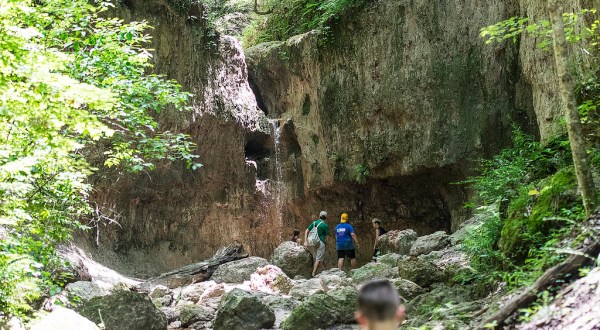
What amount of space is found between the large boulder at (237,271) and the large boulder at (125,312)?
16.9 ft

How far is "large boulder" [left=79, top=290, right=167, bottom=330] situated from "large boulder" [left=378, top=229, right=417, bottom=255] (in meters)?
7.27

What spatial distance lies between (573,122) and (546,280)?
6.13ft

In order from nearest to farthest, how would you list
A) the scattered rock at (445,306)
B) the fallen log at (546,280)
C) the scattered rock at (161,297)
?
the fallen log at (546,280)
the scattered rock at (445,306)
the scattered rock at (161,297)

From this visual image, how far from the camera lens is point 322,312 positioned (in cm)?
892

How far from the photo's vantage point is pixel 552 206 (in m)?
6.84

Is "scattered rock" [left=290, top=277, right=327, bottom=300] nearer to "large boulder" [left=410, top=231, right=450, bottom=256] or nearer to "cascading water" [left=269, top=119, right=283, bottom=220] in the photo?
"large boulder" [left=410, top=231, right=450, bottom=256]

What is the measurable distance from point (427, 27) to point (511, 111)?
377cm

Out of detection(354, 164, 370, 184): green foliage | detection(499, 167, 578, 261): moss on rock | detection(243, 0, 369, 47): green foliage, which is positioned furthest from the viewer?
detection(243, 0, 369, 47): green foliage

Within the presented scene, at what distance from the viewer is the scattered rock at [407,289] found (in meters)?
9.23

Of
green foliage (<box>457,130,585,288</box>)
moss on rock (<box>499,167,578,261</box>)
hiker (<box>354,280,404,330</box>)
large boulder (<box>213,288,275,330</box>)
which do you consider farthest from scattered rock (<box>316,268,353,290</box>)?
hiker (<box>354,280,404,330</box>)

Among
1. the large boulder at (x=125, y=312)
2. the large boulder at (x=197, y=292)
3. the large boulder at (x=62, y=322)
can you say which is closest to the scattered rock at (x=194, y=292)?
the large boulder at (x=197, y=292)

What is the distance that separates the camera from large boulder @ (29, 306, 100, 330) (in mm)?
7090

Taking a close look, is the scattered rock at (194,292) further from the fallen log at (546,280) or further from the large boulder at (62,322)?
the fallen log at (546,280)

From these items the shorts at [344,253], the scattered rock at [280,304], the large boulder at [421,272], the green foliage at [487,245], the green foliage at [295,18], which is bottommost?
the scattered rock at [280,304]
